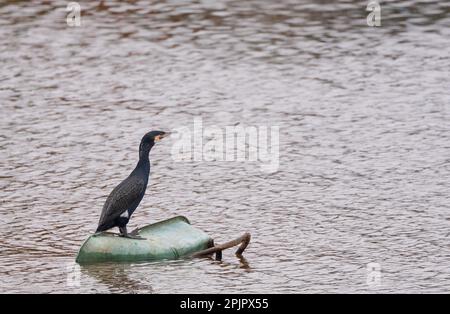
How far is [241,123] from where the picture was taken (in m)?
15.0

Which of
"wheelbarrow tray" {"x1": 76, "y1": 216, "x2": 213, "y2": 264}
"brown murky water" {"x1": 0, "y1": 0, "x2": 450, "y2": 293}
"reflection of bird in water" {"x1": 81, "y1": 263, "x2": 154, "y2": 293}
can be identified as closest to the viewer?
"reflection of bird in water" {"x1": 81, "y1": 263, "x2": 154, "y2": 293}

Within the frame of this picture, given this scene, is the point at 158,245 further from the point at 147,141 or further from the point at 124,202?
the point at 147,141

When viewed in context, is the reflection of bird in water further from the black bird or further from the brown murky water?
the black bird

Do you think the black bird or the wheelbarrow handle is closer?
the black bird

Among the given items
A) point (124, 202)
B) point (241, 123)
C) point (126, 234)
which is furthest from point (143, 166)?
point (241, 123)

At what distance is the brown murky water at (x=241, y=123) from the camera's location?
11109 mm

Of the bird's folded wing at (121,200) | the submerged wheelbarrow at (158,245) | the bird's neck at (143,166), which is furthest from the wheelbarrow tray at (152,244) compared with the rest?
the bird's neck at (143,166)

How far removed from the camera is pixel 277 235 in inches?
465

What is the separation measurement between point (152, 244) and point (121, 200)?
1.42 ft

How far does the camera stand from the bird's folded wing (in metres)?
11.0

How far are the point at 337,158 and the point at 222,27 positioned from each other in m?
4.21

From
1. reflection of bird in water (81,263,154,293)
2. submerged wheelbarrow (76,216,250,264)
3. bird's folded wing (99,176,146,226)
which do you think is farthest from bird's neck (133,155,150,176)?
reflection of bird in water (81,263,154,293)

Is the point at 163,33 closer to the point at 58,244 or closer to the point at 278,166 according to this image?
the point at 278,166
